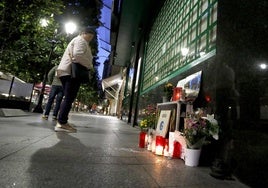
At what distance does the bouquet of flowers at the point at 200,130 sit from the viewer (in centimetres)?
230

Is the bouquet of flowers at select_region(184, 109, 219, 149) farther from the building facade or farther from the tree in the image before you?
the tree

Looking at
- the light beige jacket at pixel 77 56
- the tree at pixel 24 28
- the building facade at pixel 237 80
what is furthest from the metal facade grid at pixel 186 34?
the tree at pixel 24 28

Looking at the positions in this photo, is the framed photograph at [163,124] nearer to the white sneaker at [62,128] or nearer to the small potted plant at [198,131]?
the small potted plant at [198,131]

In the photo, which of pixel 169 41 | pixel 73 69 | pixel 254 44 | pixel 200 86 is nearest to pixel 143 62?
pixel 169 41

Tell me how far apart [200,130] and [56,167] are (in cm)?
143

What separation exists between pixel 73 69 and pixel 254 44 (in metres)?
2.85

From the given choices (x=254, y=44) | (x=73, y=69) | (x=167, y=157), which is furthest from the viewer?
(x=73, y=69)

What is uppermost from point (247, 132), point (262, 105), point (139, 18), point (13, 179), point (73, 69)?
point (139, 18)

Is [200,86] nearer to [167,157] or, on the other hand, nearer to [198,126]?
[198,126]

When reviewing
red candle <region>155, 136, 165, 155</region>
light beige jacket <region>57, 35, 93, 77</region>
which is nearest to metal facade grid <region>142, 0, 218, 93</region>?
red candle <region>155, 136, 165, 155</region>

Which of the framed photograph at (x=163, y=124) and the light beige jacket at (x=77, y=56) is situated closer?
the framed photograph at (x=163, y=124)

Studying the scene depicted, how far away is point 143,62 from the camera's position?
9469 mm

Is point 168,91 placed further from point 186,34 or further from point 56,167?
point 56,167

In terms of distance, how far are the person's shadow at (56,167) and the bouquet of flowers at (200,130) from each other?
1114 mm
